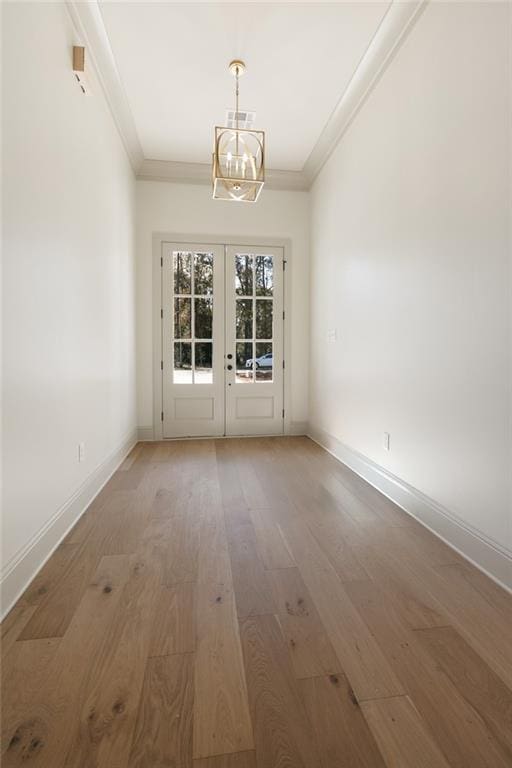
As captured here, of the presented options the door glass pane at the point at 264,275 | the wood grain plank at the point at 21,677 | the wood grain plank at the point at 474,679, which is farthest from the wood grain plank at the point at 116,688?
the door glass pane at the point at 264,275

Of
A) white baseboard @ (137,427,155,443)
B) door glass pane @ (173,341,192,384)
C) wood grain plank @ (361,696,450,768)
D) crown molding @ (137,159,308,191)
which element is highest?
crown molding @ (137,159,308,191)

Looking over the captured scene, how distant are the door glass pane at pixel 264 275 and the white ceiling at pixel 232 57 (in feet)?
4.40

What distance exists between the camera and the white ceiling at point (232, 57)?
97.1 inches

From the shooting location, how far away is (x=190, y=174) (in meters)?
4.46

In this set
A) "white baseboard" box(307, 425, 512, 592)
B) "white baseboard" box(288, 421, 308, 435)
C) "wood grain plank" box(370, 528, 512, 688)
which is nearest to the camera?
"wood grain plank" box(370, 528, 512, 688)

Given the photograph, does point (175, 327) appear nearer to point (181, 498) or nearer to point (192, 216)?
point (192, 216)

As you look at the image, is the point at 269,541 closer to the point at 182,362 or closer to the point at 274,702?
the point at 274,702

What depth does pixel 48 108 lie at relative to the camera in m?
1.98

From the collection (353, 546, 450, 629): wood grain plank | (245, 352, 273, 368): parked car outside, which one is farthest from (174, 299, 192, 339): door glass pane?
(353, 546, 450, 629): wood grain plank

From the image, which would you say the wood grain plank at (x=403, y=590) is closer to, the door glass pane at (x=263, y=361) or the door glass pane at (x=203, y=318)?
the door glass pane at (x=263, y=361)

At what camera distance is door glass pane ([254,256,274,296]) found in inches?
190

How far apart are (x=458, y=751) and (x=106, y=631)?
1147 millimetres

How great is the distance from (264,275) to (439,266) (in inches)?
113

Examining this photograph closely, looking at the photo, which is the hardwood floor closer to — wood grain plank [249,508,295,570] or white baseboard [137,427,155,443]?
wood grain plank [249,508,295,570]
